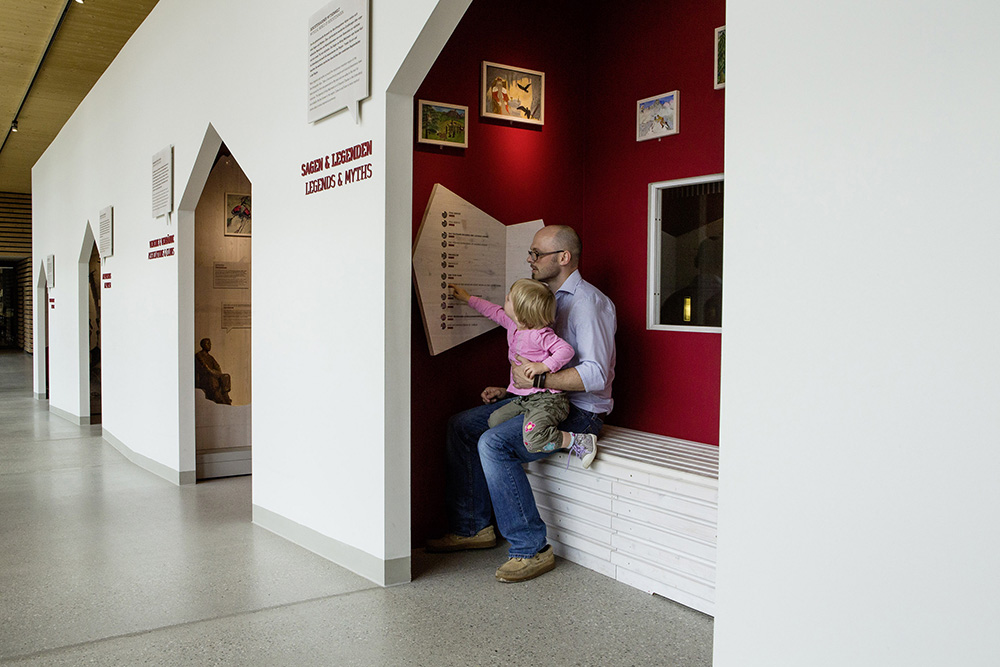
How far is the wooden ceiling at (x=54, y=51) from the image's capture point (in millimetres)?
8891

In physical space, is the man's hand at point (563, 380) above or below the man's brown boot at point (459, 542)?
above

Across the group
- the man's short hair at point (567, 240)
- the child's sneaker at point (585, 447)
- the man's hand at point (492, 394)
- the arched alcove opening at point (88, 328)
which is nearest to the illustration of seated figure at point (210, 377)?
the man's hand at point (492, 394)

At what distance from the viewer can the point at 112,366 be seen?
850cm

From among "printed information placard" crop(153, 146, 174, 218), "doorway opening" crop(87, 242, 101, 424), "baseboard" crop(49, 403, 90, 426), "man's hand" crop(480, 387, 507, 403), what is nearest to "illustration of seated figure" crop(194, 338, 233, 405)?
"printed information placard" crop(153, 146, 174, 218)

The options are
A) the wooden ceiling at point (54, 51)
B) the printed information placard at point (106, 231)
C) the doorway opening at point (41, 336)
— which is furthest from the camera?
the doorway opening at point (41, 336)

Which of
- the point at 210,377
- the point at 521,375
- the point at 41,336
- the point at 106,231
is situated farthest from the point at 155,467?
the point at 41,336

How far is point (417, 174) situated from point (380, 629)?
2.31 m

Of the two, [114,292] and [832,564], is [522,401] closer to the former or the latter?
[832,564]

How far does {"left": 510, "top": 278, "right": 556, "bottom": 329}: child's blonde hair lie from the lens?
12.7 ft

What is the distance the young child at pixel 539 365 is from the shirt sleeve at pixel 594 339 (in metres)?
0.09

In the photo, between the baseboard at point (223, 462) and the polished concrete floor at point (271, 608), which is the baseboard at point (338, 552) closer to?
the polished concrete floor at point (271, 608)

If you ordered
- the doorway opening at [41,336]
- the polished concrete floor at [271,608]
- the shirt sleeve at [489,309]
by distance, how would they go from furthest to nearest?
the doorway opening at [41,336]
the shirt sleeve at [489,309]
the polished concrete floor at [271,608]

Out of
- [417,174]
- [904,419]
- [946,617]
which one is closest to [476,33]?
[417,174]

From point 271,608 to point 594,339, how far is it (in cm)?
190
